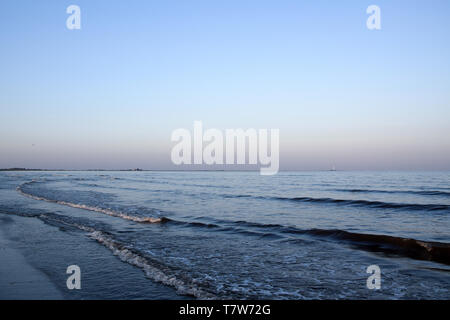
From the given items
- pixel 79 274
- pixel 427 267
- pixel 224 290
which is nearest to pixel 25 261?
pixel 79 274

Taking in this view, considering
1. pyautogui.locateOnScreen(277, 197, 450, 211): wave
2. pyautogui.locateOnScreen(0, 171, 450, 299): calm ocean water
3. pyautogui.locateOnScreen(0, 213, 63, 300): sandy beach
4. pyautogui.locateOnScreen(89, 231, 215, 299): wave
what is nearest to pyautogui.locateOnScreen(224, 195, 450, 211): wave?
pyautogui.locateOnScreen(277, 197, 450, 211): wave

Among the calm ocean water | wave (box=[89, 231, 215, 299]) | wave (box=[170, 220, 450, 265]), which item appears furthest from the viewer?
wave (box=[170, 220, 450, 265])

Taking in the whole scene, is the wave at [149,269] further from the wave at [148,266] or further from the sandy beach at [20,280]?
the sandy beach at [20,280]

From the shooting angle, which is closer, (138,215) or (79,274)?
(79,274)

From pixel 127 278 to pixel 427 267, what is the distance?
8162 mm

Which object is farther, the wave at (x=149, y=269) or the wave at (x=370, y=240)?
the wave at (x=370, y=240)

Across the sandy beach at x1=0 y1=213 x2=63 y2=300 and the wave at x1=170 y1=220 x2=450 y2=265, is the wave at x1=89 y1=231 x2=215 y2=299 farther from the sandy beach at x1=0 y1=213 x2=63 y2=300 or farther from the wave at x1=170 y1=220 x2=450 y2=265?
the wave at x1=170 y1=220 x2=450 y2=265

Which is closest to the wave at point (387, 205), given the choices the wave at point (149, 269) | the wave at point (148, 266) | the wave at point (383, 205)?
the wave at point (383, 205)

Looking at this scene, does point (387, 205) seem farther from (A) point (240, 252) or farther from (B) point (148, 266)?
(B) point (148, 266)

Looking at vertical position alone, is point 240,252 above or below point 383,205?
above

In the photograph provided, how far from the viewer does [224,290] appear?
6707mm

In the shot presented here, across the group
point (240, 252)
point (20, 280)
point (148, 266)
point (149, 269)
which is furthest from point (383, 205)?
point (20, 280)

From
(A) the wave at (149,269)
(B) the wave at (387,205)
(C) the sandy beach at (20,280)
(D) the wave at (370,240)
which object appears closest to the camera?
(C) the sandy beach at (20,280)
